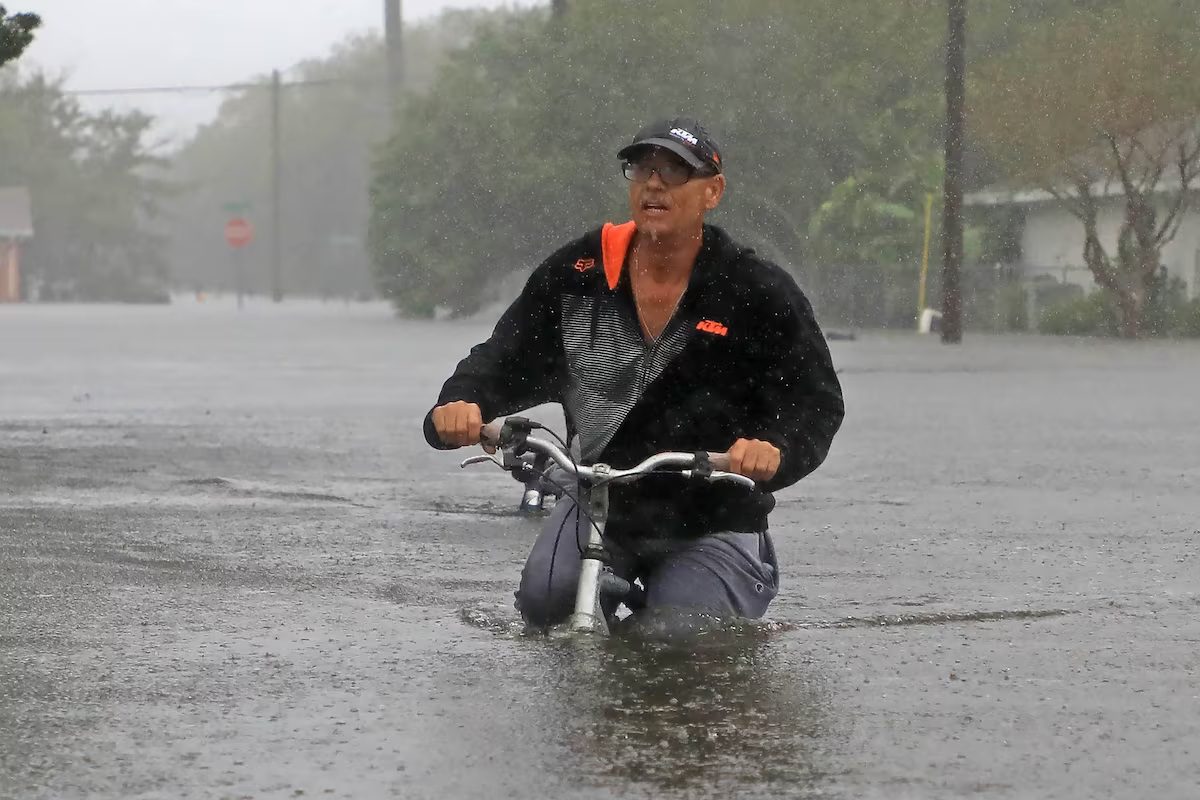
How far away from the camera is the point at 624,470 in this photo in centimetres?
593

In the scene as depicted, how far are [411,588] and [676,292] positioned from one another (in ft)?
8.22

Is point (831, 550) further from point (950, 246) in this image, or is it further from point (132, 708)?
point (950, 246)

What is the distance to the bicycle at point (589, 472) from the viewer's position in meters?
5.67

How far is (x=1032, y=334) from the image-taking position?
44594 mm

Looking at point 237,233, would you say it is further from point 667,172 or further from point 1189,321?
point 667,172

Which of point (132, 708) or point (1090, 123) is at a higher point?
point (1090, 123)

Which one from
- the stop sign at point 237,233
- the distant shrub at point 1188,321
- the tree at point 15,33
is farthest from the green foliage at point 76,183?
the tree at point 15,33

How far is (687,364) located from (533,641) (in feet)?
3.03

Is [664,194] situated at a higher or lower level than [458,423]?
higher

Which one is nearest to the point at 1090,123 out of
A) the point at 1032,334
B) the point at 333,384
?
the point at 1032,334

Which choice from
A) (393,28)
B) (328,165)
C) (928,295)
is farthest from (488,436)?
(328,165)

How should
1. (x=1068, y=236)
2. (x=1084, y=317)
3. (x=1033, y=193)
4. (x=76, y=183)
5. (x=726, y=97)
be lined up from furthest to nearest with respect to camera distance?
(x=76, y=183) < (x=726, y=97) < (x=1068, y=236) < (x=1033, y=193) < (x=1084, y=317)

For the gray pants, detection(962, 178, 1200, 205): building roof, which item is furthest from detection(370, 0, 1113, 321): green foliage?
the gray pants

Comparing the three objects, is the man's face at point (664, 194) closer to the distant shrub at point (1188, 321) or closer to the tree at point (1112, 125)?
the tree at point (1112, 125)
